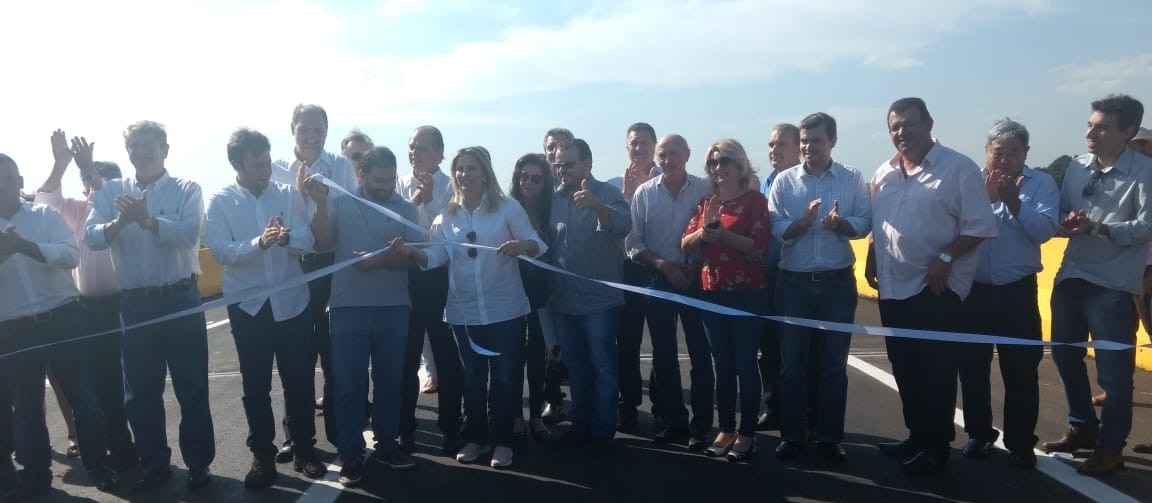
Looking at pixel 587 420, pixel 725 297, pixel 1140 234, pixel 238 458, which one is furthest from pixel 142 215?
pixel 1140 234

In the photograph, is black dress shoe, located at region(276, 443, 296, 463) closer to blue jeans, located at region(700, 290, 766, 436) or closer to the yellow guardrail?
blue jeans, located at region(700, 290, 766, 436)

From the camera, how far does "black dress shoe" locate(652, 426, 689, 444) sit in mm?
5801

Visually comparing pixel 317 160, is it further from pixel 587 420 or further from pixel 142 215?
pixel 587 420

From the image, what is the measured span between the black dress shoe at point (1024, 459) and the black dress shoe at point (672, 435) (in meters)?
2.10

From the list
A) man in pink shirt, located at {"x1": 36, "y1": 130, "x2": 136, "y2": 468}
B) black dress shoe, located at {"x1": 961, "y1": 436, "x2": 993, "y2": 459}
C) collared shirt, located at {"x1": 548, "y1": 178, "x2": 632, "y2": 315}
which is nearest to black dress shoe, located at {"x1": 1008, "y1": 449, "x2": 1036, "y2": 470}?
black dress shoe, located at {"x1": 961, "y1": 436, "x2": 993, "y2": 459}

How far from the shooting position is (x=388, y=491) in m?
4.94

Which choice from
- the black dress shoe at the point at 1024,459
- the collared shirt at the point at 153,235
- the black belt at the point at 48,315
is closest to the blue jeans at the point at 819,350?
the black dress shoe at the point at 1024,459

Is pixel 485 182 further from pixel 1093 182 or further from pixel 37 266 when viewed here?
pixel 1093 182

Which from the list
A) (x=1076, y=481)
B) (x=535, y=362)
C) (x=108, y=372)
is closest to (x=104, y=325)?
(x=108, y=372)

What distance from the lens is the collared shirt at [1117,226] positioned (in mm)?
4793

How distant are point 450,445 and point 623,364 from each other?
147 centimetres

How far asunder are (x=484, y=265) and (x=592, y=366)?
1.06m

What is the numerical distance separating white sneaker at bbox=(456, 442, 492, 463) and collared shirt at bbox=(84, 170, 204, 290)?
2069 mm

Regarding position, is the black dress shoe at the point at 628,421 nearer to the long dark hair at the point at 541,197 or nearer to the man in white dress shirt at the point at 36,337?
the long dark hair at the point at 541,197
